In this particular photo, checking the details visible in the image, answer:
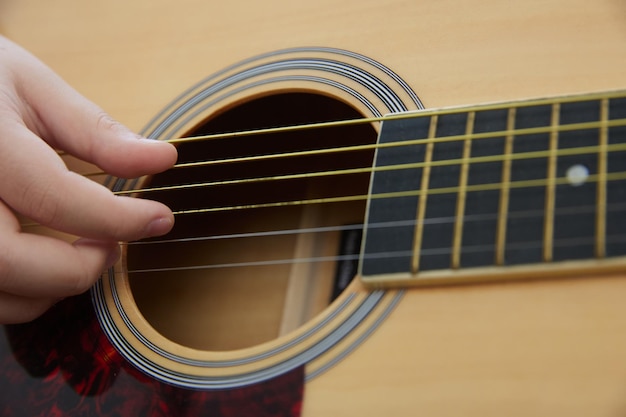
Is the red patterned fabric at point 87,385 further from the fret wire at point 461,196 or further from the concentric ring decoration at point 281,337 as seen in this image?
the fret wire at point 461,196

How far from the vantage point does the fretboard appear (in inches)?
22.0

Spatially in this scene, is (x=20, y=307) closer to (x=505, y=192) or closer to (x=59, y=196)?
(x=59, y=196)

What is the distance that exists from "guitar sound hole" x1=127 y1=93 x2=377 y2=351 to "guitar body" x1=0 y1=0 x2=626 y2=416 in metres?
0.08

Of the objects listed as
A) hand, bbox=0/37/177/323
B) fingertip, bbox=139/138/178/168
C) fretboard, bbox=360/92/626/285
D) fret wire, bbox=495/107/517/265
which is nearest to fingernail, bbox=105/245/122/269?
hand, bbox=0/37/177/323

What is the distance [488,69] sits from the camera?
69 centimetres

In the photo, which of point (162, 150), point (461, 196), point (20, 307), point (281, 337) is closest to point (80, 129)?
point (162, 150)

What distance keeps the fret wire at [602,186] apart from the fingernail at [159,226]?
0.46 metres

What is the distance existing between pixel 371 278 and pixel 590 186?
0.23 m

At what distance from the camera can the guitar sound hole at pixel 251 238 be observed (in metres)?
0.84

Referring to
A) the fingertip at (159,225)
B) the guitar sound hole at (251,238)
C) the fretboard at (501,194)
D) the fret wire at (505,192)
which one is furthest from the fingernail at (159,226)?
the fret wire at (505,192)

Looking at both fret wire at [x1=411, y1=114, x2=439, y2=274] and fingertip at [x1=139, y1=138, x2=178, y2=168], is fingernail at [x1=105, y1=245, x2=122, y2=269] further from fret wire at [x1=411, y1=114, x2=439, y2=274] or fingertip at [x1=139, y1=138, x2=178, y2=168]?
fret wire at [x1=411, y1=114, x2=439, y2=274]

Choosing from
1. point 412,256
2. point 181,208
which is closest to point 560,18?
point 412,256

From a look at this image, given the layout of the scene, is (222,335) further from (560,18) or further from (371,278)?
(560,18)

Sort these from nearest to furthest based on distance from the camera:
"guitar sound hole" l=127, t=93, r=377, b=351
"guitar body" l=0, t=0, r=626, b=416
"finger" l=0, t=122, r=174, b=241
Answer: "guitar body" l=0, t=0, r=626, b=416, "finger" l=0, t=122, r=174, b=241, "guitar sound hole" l=127, t=93, r=377, b=351
